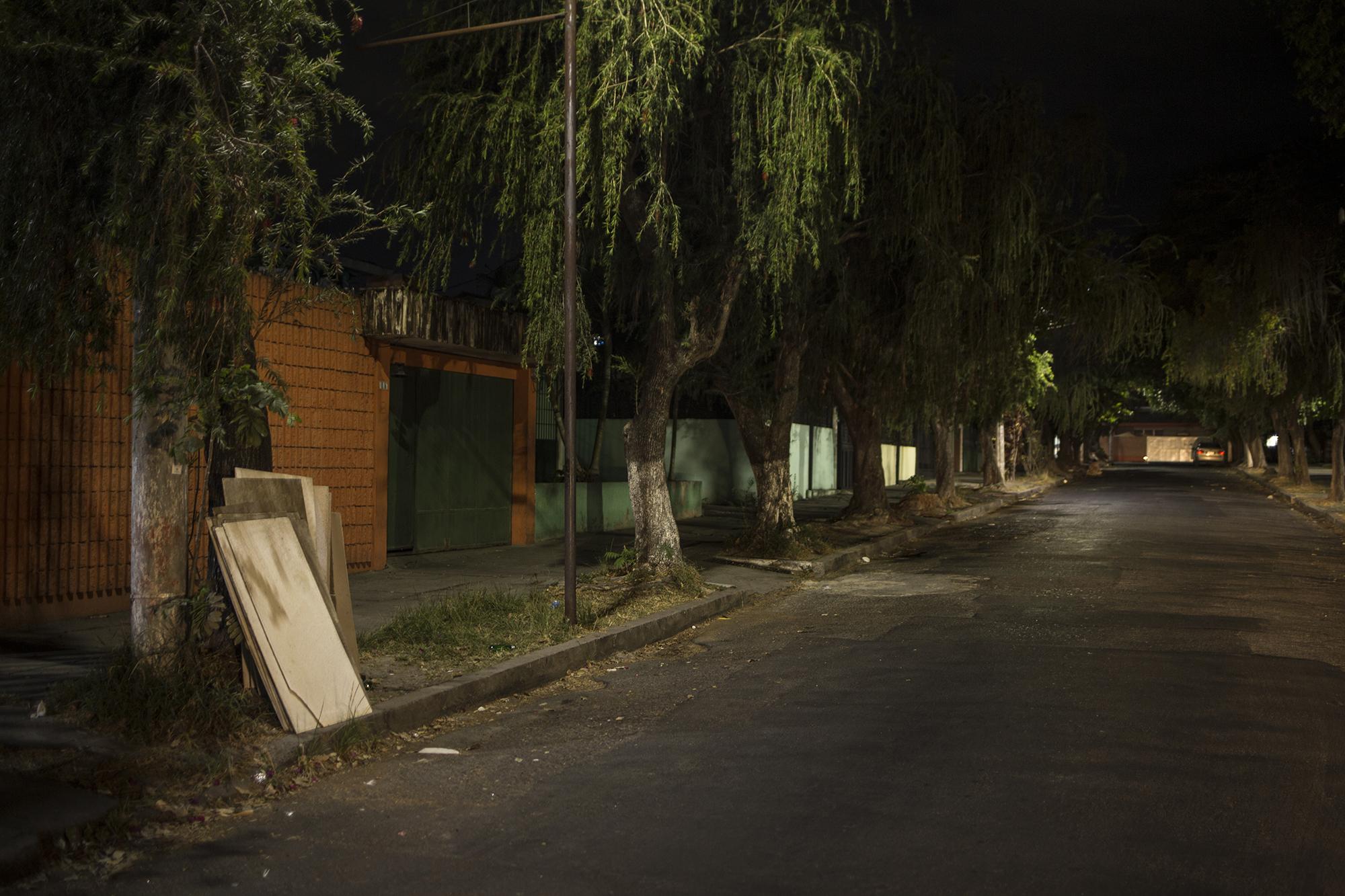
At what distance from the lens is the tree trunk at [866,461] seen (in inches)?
863

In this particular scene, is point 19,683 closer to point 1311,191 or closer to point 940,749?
point 940,749

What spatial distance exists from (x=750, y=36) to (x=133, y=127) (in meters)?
7.90

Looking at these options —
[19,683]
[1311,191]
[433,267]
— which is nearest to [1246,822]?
[19,683]

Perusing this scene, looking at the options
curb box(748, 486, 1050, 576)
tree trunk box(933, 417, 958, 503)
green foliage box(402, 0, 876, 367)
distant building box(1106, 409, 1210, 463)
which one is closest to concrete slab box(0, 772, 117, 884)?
green foliage box(402, 0, 876, 367)

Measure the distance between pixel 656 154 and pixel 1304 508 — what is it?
81.6 feet

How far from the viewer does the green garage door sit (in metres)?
14.8

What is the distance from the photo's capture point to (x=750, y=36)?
12719 mm

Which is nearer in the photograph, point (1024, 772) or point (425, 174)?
point (1024, 772)

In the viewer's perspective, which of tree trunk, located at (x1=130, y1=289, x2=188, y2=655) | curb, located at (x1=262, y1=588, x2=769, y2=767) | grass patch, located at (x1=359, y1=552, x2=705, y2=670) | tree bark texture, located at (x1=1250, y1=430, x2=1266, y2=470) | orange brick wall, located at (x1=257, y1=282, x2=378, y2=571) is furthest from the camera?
tree bark texture, located at (x1=1250, y1=430, x2=1266, y2=470)

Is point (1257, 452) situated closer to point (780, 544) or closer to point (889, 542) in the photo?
point (889, 542)

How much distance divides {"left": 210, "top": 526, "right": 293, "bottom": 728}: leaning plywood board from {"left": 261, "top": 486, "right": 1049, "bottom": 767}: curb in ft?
0.92

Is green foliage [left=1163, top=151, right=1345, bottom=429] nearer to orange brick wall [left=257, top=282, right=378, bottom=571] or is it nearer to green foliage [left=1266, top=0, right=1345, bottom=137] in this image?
green foliage [left=1266, top=0, right=1345, bottom=137]

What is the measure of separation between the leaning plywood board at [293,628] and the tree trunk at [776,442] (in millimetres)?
10232

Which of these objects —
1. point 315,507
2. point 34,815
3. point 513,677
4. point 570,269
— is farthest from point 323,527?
point 570,269
